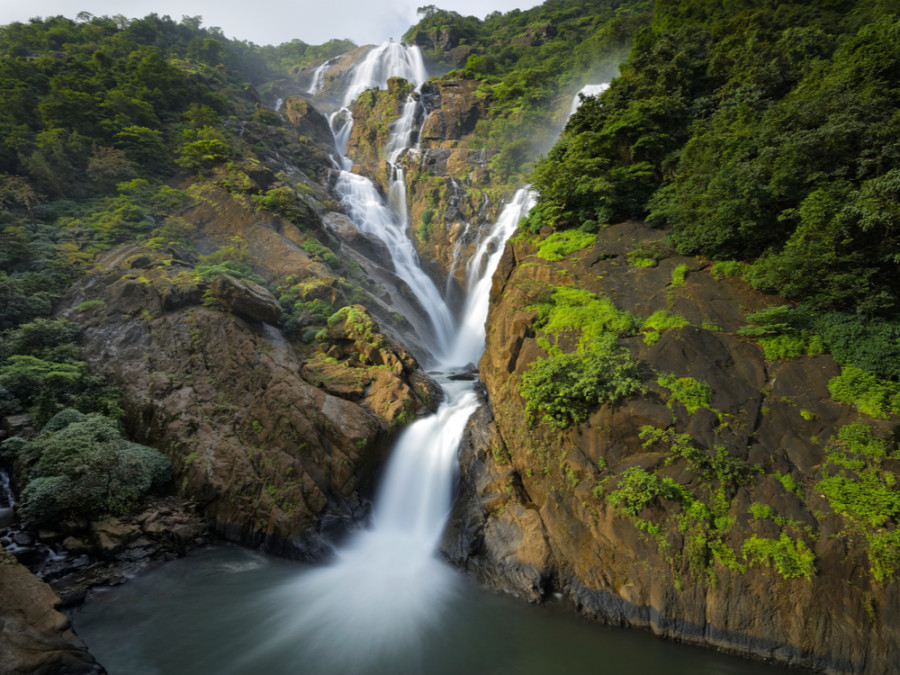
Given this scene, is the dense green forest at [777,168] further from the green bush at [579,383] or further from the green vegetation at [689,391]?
the green bush at [579,383]

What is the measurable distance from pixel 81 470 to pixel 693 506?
50.6 ft

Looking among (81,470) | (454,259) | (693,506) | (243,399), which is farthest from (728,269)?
(81,470)

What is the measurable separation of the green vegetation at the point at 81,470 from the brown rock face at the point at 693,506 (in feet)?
30.6

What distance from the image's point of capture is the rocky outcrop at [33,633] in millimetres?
5751

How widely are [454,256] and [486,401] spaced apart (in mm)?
15391

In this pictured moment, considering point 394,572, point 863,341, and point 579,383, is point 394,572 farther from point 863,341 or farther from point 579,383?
point 863,341

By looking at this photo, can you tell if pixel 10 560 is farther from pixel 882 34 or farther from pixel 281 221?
pixel 882 34

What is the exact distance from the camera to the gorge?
766cm

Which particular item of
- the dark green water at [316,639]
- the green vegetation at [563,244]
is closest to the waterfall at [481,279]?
the green vegetation at [563,244]

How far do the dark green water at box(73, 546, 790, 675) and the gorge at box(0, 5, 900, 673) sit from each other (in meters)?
0.06

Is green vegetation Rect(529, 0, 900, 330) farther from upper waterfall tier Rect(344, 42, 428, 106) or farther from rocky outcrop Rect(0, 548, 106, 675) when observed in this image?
upper waterfall tier Rect(344, 42, 428, 106)

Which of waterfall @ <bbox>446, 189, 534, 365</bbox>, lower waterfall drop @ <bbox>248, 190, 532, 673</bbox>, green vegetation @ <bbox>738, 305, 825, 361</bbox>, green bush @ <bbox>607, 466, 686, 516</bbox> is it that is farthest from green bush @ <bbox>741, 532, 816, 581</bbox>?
waterfall @ <bbox>446, 189, 534, 365</bbox>

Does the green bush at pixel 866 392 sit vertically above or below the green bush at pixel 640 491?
above

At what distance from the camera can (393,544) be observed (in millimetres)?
11273
